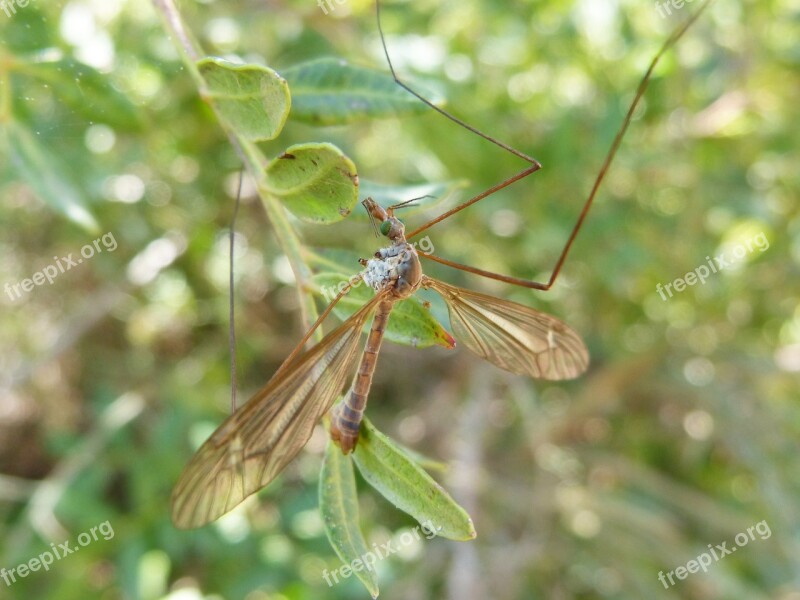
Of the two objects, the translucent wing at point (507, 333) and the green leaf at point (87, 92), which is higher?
the green leaf at point (87, 92)

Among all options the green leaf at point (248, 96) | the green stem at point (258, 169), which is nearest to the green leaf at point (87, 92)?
the green stem at point (258, 169)

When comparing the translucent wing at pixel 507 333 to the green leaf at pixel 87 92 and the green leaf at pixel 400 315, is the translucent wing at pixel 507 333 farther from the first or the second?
the green leaf at pixel 87 92

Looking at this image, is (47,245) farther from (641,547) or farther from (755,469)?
(755,469)
